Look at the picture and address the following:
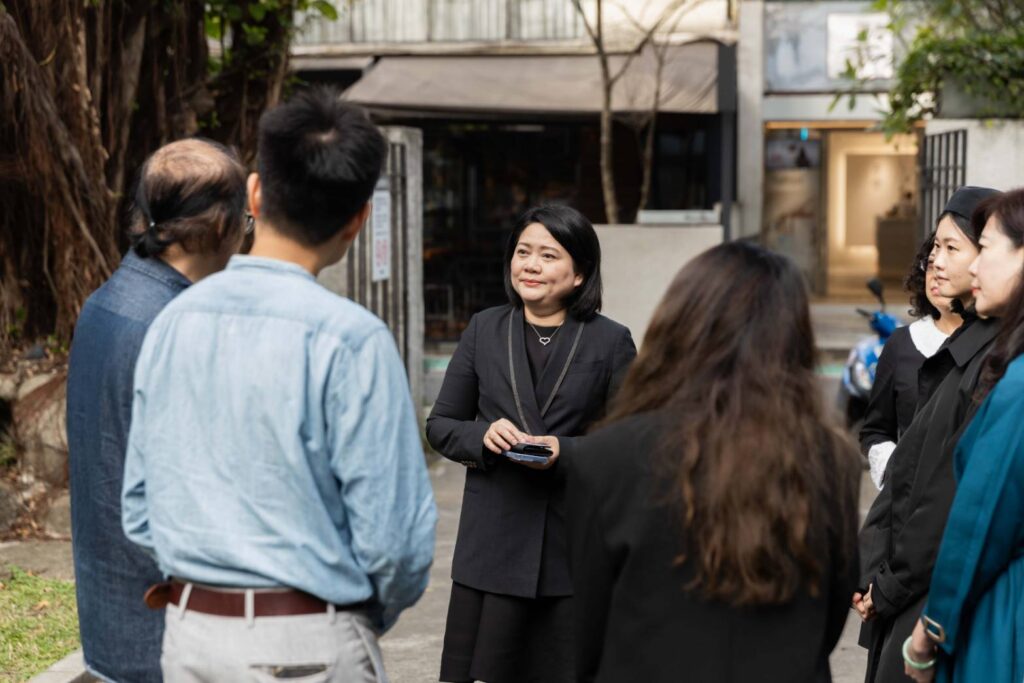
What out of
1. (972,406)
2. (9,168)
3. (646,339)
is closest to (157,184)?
(646,339)

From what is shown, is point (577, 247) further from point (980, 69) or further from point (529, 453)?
point (980, 69)

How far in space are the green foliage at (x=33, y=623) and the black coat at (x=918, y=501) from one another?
130 inches

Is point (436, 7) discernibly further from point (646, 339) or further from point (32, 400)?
point (646, 339)

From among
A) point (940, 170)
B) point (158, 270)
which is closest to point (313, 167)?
point (158, 270)

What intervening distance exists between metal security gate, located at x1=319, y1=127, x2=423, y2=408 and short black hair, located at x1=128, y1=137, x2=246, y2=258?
6531mm

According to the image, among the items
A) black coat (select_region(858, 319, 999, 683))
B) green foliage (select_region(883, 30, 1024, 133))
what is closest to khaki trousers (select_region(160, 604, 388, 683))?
black coat (select_region(858, 319, 999, 683))

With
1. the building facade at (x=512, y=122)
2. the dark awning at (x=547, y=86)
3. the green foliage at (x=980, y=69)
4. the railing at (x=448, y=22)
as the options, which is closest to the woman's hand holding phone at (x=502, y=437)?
the green foliage at (x=980, y=69)

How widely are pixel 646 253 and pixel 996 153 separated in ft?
9.87

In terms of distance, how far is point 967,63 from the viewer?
Result: 1146 centimetres

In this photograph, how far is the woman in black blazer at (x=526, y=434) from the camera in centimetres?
448

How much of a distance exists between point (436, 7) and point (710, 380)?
51.0ft

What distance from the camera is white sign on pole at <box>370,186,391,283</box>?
1034 centimetres

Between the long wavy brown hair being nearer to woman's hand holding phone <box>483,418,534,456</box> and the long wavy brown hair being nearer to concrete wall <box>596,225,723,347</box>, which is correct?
woman's hand holding phone <box>483,418,534,456</box>

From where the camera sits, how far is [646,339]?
2723mm
